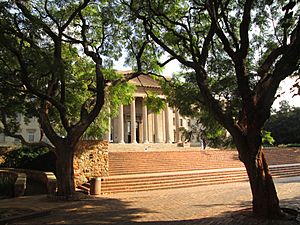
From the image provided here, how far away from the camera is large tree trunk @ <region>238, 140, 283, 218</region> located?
880 centimetres

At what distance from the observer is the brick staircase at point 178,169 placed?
18.3 metres

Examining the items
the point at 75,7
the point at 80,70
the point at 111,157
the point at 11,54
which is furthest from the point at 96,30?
the point at 111,157

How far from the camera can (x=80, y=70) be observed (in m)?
17.5

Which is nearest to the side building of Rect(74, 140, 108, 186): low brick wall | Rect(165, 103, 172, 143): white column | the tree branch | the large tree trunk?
Rect(165, 103, 172, 143): white column

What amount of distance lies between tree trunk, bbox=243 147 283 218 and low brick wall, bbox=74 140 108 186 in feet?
38.0

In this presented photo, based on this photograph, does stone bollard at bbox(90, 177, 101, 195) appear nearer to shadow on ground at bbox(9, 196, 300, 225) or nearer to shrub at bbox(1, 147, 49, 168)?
shadow on ground at bbox(9, 196, 300, 225)

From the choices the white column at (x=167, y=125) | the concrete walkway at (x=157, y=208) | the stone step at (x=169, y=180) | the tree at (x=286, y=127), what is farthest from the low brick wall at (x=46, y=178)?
the tree at (x=286, y=127)

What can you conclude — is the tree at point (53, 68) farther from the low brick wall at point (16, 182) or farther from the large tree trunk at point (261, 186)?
the large tree trunk at point (261, 186)

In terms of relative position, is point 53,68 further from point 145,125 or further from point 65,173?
point 145,125

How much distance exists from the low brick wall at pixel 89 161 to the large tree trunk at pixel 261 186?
11577 millimetres

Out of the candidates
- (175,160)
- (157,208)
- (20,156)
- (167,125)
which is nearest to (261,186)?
(157,208)

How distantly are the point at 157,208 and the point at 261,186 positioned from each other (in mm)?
→ 4118

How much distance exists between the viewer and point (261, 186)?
29.2 feet

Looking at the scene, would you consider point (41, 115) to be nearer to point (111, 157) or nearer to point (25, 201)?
point (25, 201)
